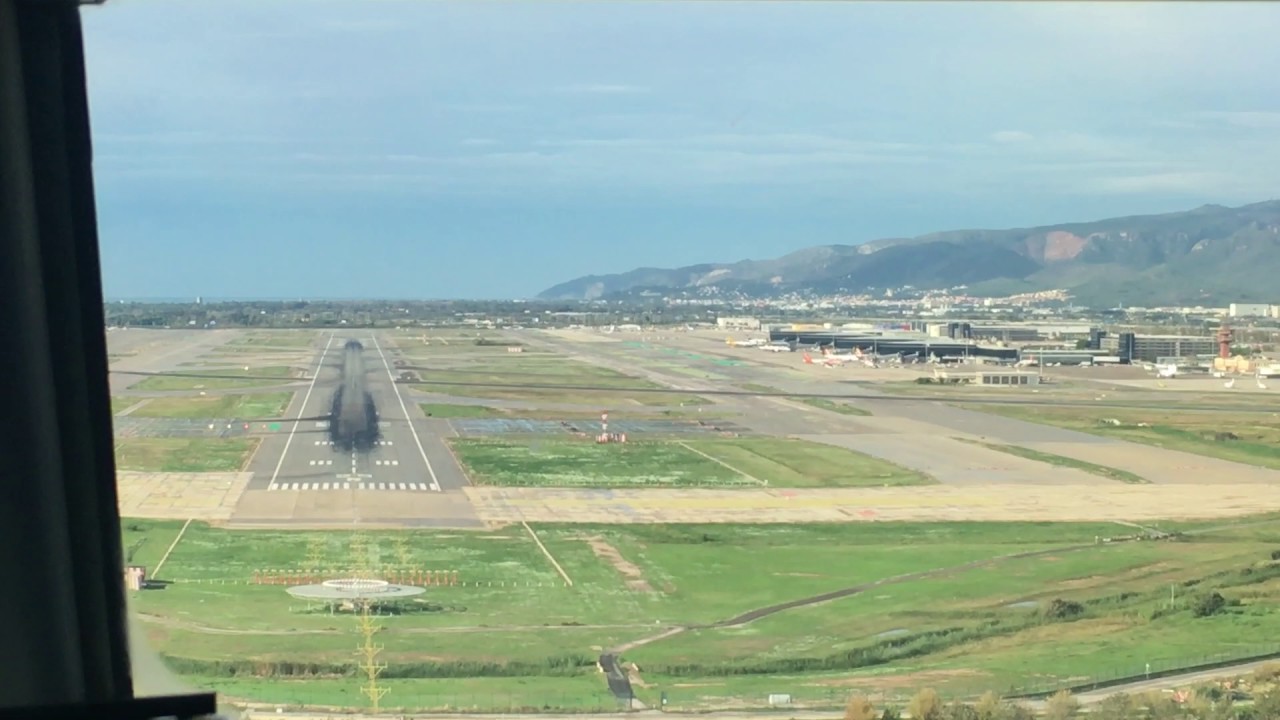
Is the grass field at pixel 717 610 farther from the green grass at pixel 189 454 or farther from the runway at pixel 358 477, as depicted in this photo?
the green grass at pixel 189 454

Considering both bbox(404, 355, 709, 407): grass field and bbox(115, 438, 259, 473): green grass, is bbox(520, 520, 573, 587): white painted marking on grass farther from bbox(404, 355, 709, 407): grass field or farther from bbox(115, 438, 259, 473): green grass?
bbox(404, 355, 709, 407): grass field

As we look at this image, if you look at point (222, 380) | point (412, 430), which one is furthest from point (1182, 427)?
point (222, 380)

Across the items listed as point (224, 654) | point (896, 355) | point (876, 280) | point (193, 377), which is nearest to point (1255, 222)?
point (876, 280)

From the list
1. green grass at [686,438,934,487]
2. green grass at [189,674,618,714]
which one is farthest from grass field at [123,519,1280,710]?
green grass at [686,438,934,487]

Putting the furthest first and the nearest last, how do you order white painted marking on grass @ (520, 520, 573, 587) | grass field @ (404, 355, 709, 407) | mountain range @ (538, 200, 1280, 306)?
1. mountain range @ (538, 200, 1280, 306)
2. grass field @ (404, 355, 709, 407)
3. white painted marking on grass @ (520, 520, 573, 587)

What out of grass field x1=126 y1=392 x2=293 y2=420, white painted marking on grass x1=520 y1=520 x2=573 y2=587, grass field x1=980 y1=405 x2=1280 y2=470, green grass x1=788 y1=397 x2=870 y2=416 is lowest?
grass field x1=980 y1=405 x2=1280 y2=470
